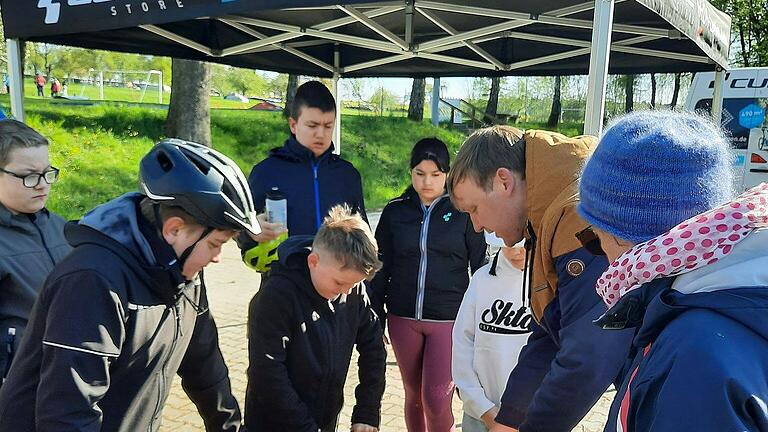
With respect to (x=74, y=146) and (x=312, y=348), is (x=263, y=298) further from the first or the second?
(x=74, y=146)

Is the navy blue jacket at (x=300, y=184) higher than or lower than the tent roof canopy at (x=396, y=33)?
lower

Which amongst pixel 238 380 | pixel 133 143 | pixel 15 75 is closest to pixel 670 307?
pixel 15 75

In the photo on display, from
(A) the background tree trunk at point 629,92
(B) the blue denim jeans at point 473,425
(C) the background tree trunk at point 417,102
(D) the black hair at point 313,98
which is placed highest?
(A) the background tree trunk at point 629,92

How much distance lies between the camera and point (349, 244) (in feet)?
8.11

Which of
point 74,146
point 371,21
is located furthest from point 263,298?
point 74,146

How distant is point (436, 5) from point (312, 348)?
92.4 inches

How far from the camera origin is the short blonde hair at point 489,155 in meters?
1.98

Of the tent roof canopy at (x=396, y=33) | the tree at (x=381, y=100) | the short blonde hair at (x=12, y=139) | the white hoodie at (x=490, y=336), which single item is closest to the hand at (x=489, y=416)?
the white hoodie at (x=490, y=336)

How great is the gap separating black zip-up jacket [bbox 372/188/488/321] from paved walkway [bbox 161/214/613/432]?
1.00 m

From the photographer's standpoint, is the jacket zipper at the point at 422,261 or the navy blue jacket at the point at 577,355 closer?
the navy blue jacket at the point at 577,355

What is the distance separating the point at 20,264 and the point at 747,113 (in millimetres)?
10608

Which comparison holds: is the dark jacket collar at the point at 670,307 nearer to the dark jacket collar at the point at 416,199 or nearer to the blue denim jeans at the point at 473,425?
the blue denim jeans at the point at 473,425

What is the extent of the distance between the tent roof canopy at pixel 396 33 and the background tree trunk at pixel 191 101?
7715 millimetres

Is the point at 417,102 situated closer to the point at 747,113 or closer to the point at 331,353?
the point at 747,113
